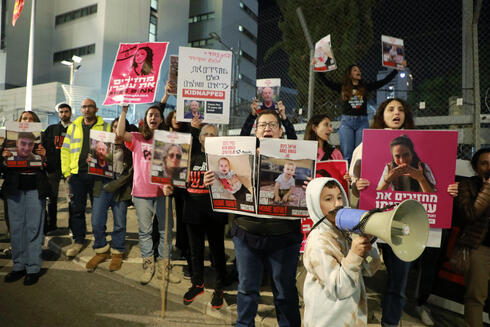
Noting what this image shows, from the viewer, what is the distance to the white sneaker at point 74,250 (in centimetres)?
484

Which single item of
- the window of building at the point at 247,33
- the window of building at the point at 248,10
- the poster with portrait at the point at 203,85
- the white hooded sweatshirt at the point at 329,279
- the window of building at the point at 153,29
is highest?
the window of building at the point at 248,10

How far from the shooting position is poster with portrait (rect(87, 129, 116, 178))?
4352 mm

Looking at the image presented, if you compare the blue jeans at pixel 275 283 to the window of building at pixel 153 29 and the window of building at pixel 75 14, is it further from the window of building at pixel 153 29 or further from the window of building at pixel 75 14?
the window of building at pixel 153 29

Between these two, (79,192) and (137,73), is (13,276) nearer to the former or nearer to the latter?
(79,192)

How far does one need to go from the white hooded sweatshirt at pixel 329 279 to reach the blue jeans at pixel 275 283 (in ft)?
1.70

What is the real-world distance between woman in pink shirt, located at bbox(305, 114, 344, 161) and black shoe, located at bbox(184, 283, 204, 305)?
74.3 inches

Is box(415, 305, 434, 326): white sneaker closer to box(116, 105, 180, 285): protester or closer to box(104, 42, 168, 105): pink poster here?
box(116, 105, 180, 285): protester

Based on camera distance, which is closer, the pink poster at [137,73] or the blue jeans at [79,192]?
the pink poster at [137,73]

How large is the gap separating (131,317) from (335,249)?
2.42 meters

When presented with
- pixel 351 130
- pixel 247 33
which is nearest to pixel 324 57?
pixel 351 130

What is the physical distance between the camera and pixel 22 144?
154 inches

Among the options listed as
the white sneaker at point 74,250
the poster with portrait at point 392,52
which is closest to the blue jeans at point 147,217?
the white sneaker at point 74,250

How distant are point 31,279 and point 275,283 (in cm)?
320

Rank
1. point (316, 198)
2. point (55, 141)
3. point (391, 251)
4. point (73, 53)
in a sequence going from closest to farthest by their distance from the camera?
1. point (316, 198)
2. point (391, 251)
3. point (55, 141)
4. point (73, 53)
